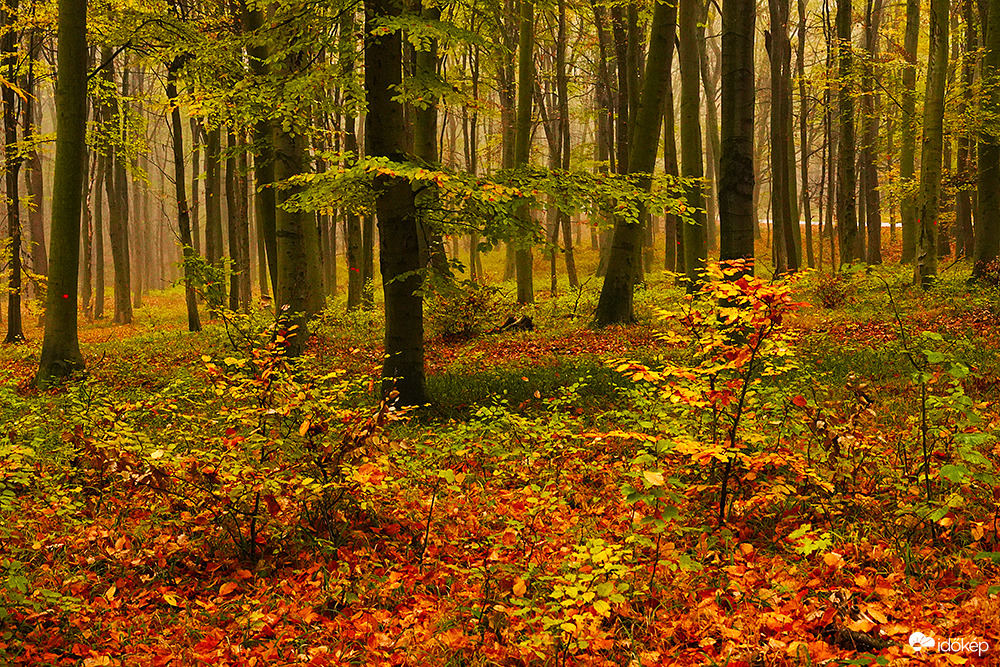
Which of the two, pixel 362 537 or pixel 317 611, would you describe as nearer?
pixel 317 611

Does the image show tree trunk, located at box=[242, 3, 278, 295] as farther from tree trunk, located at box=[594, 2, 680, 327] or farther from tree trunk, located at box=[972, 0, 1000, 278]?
tree trunk, located at box=[972, 0, 1000, 278]

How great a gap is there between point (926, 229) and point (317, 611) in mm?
13540

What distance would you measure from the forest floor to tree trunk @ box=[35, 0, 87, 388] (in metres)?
4.25

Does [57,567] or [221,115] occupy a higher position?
[221,115]

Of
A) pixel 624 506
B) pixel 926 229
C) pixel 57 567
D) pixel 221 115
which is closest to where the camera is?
pixel 57 567

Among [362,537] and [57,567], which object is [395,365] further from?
[57,567]

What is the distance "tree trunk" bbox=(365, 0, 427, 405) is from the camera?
718 centimetres

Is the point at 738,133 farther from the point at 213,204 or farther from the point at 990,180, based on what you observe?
the point at 213,204

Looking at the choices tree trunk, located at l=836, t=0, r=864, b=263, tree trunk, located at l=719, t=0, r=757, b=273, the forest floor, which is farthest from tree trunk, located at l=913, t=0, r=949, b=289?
the forest floor

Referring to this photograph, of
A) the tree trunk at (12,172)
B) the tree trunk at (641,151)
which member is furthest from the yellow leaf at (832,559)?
the tree trunk at (12,172)

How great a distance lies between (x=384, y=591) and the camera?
3.70m

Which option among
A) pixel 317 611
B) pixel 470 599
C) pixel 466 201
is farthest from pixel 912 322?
pixel 317 611

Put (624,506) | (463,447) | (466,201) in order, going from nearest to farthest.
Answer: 1. (624,506)
2. (463,447)
3. (466,201)

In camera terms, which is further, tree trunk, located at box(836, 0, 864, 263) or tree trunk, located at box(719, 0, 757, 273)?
tree trunk, located at box(836, 0, 864, 263)
